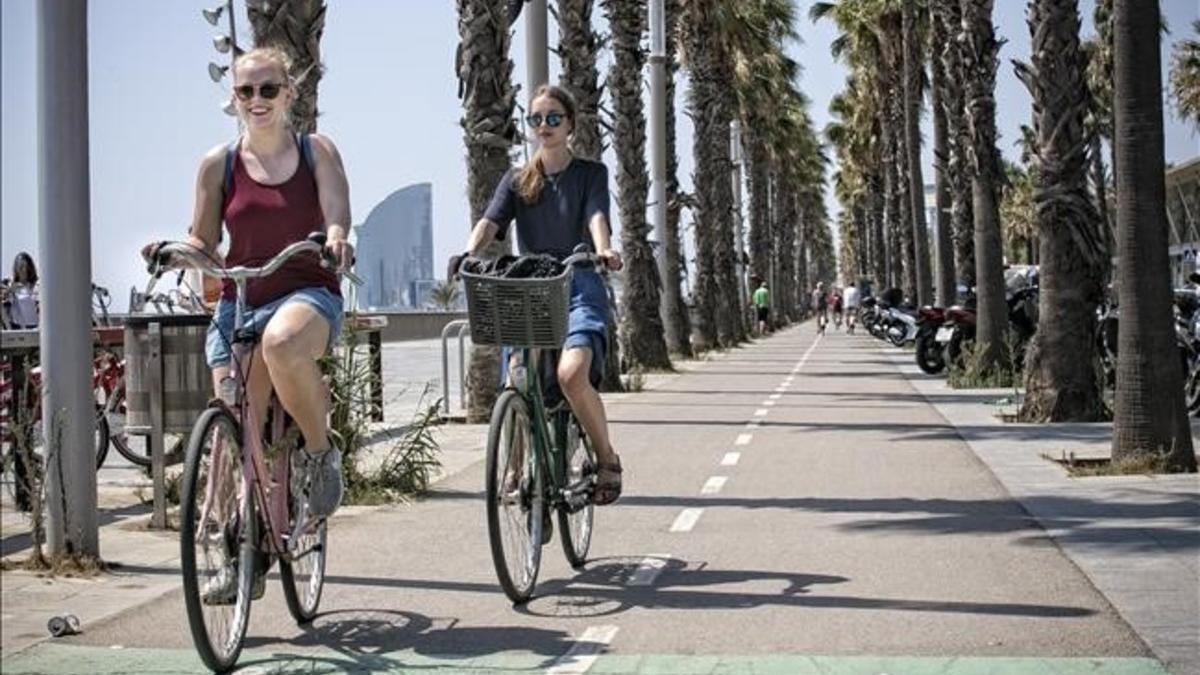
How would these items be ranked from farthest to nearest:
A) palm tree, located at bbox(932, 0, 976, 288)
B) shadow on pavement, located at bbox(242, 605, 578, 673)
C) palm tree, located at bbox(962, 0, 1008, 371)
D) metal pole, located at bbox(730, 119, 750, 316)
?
1. metal pole, located at bbox(730, 119, 750, 316)
2. palm tree, located at bbox(932, 0, 976, 288)
3. palm tree, located at bbox(962, 0, 1008, 371)
4. shadow on pavement, located at bbox(242, 605, 578, 673)

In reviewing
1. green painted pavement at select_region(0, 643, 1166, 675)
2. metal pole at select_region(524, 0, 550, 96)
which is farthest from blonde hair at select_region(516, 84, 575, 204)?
metal pole at select_region(524, 0, 550, 96)

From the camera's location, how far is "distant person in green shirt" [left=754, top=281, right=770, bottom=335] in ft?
184

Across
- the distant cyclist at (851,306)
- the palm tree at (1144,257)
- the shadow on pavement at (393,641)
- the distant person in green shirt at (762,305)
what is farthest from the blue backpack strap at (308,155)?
the distant cyclist at (851,306)

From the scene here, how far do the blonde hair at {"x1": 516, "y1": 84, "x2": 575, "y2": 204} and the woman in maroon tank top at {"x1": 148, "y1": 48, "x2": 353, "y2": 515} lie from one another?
1.28m

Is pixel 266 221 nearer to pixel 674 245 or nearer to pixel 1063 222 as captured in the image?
pixel 1063 222

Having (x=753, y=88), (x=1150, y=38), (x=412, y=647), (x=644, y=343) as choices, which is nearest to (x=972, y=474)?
(x=1150, y=38)

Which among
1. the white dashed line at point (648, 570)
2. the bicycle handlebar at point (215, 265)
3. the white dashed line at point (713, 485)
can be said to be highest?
the bicycle handlebar at point (215, 265)

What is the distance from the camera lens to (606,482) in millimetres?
7074

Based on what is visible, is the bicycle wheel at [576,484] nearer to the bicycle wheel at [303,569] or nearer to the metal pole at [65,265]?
the bicycle wheel at [303,569]

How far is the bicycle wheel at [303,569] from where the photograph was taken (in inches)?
228

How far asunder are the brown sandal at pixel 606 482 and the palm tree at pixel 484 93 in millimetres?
8107

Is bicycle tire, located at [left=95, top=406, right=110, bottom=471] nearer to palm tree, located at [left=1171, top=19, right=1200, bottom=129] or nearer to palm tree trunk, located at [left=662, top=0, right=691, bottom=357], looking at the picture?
palm tree trunk, located at [left=662, top=0, right=691, bottom=357]

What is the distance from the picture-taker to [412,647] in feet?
18.8

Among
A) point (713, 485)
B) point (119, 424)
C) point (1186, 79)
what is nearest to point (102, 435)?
point (119, 424)
